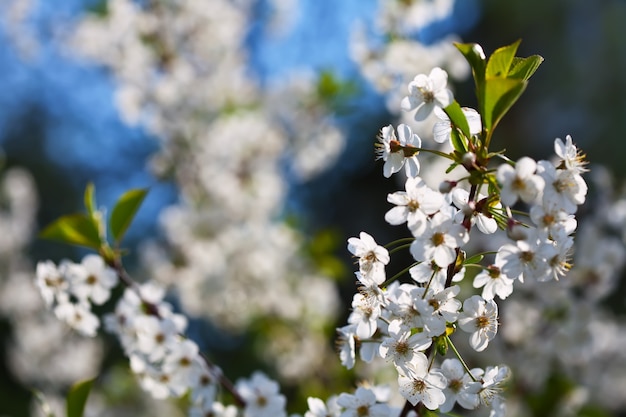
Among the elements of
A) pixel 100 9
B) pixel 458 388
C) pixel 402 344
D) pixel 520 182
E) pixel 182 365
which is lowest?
pixel 100 9

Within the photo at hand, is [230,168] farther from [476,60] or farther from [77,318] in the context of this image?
[476,60]

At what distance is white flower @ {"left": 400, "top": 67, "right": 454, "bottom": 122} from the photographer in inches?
39.7

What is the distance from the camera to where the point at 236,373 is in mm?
6680

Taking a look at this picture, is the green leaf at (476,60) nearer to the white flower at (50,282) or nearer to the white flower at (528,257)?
the white flower at (528,257)

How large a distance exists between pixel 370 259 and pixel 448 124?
9.6 inches

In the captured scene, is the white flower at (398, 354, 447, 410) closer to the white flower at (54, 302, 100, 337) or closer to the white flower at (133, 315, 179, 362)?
the white flower at (133, 315, 179, 362)

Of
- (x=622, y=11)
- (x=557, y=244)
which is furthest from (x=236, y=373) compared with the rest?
(x=622, y=11)

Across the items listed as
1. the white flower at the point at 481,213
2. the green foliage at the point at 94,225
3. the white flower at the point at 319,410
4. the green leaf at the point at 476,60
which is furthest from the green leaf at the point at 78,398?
the green leaf at the point at 476,60

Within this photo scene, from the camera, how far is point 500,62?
1004 millimetres

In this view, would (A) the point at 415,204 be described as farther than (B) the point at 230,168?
No

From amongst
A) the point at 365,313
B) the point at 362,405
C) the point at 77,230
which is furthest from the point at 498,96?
the point at 77,230

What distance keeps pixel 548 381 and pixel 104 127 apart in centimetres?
799

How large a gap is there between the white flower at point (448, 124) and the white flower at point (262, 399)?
2.11 ft

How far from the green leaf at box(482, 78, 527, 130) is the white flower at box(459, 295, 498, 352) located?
26 cm
